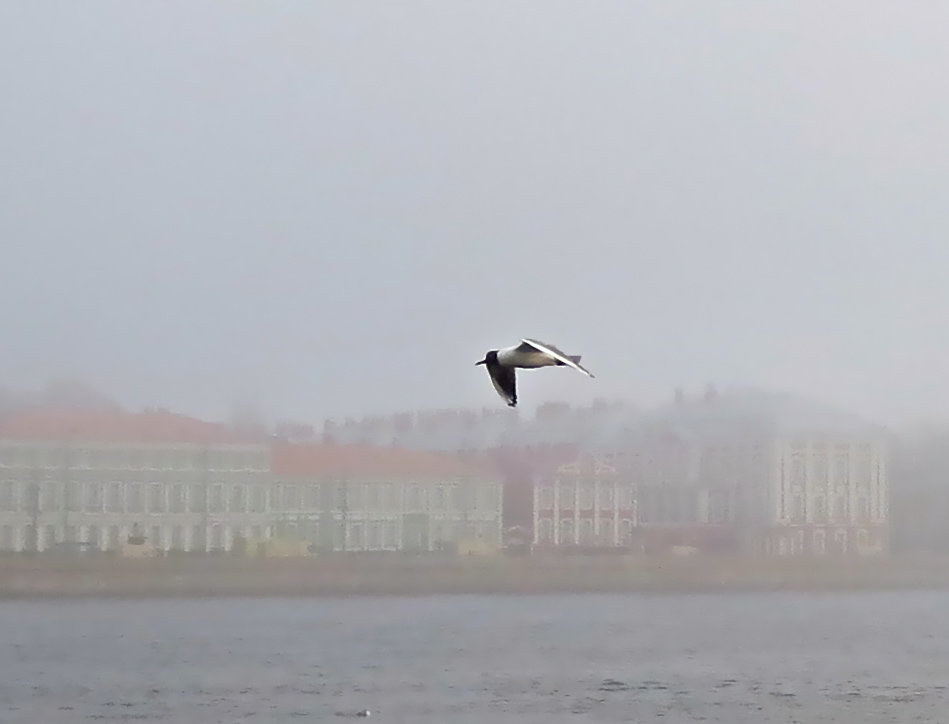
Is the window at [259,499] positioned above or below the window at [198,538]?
above

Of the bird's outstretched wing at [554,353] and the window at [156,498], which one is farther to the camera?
the window at [156,498]

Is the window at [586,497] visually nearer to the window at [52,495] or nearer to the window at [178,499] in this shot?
the window at [178,499]

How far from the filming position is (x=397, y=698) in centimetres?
1869

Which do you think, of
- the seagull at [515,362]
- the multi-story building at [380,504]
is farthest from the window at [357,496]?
the seagull at [515,362]

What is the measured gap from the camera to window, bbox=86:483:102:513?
27.8 m

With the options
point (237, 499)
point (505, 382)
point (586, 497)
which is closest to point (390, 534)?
point (237, 499)

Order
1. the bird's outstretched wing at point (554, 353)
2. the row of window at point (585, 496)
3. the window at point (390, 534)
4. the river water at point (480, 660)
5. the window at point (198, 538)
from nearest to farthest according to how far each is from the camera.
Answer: the bird's outstretched wing at point (554, 353) → the river water at point (480, 660) → the row of window at point (585, 496) → the window at point (390, 534) → the window at point (198, 538)

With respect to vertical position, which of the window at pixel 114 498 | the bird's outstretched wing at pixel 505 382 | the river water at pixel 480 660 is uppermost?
the window at pixel 114 498

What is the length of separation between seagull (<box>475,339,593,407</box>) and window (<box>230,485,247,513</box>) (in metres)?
22.9

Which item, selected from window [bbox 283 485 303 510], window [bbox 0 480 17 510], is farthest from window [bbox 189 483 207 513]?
window [bbox 0 480 17 510]

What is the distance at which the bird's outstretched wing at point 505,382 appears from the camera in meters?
4.89

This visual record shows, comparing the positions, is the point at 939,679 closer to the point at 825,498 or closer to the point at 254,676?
the point at 825,498

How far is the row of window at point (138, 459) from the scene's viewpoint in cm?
2711

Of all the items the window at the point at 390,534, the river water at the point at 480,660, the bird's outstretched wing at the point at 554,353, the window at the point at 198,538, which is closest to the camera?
the bird's outstretched wing at the point at 554,353
